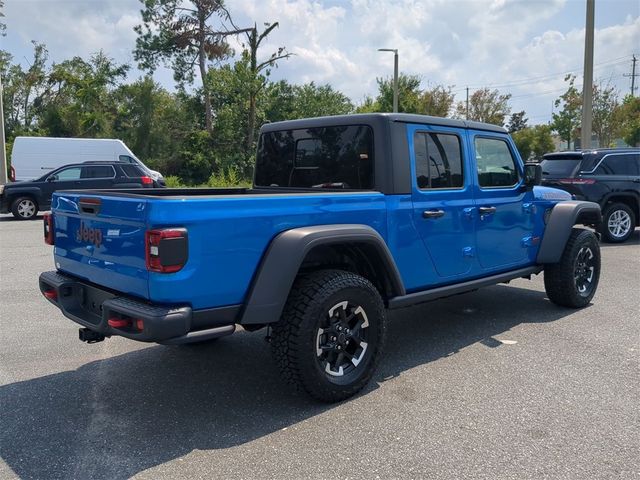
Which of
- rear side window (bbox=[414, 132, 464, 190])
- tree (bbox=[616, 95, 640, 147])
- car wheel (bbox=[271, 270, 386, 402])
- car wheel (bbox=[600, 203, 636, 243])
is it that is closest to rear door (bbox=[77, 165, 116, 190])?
car wheel (bbox=[600, 203, 636, 243])

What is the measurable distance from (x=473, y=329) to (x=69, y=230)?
370cm

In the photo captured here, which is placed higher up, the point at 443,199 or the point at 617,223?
the point at 443,199

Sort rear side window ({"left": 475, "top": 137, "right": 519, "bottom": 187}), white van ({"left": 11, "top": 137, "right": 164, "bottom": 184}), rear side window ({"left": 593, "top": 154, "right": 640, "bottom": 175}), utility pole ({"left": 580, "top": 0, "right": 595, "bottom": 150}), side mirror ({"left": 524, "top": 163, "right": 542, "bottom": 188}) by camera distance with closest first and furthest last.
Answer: rear side window ({"left": 475, "top": 137, "right": 519, "bottom": 187}) < side mirror ({"left": 524, "top": 163, "right": 542, "bottom": 188}) < rear side window ({"left": 593, "top": 154, "right": 640, "bottom": 175}) < utility pole ({"left": 580, "top": 0, "right": 595, "bottom": 150}) < white van ({"left": 11, "top": 137, "right": 164, "bottom": 184})

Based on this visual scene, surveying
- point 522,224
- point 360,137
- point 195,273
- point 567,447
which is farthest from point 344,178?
point 567,447

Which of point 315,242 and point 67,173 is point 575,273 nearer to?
point 315,242

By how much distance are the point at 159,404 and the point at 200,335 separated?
92 cm

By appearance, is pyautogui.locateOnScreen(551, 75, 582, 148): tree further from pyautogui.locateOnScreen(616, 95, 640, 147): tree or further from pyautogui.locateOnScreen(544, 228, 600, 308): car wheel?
pyautogui.locateOnScreen(544, 228, 600, 308): car wheel

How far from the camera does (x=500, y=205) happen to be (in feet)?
16.7

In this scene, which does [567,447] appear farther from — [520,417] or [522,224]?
[522,224]

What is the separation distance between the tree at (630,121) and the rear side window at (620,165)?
27.4m

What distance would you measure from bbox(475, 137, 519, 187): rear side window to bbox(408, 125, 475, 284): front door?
0.88 ft

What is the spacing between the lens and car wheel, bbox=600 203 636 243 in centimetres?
1078

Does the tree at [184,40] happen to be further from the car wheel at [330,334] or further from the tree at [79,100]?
the car wheel at [330,334]

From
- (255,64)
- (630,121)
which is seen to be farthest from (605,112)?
(255,64)
